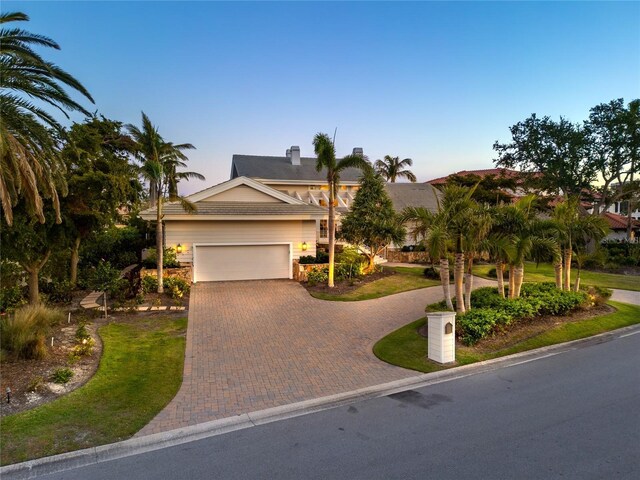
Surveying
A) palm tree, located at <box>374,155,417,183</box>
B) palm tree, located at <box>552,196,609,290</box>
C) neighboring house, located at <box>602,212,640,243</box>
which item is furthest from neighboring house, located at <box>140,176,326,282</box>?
neighboring house, located at <box>602,212,640,243</box>

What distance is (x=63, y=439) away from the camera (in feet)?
18.7

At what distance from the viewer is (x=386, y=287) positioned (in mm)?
18672

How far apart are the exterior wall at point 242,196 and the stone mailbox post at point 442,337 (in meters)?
14.7

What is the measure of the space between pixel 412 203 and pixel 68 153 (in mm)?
26037

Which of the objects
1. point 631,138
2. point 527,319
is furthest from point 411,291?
point 631,138

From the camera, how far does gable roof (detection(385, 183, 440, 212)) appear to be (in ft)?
109

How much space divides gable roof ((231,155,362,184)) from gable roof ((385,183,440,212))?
11.7 feet

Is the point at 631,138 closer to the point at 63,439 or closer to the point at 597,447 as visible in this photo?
the point at 597,447

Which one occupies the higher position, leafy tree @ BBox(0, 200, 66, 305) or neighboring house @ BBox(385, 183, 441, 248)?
neighboring house @ BBox(385, 183, 441, 248)

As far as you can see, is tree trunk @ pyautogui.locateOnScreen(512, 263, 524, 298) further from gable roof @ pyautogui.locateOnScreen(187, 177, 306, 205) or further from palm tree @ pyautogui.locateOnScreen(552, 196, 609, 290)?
gable roof @ pyautogui.locateOnScreen(187, 177, 306, 205)

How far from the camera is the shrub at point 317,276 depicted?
62.1ft

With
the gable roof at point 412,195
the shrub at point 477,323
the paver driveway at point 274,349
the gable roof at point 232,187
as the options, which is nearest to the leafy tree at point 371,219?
the gable roof at point 232,187

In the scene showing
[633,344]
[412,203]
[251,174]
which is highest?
[251,174]

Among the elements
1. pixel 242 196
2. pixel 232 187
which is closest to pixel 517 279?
pixel 242 196
